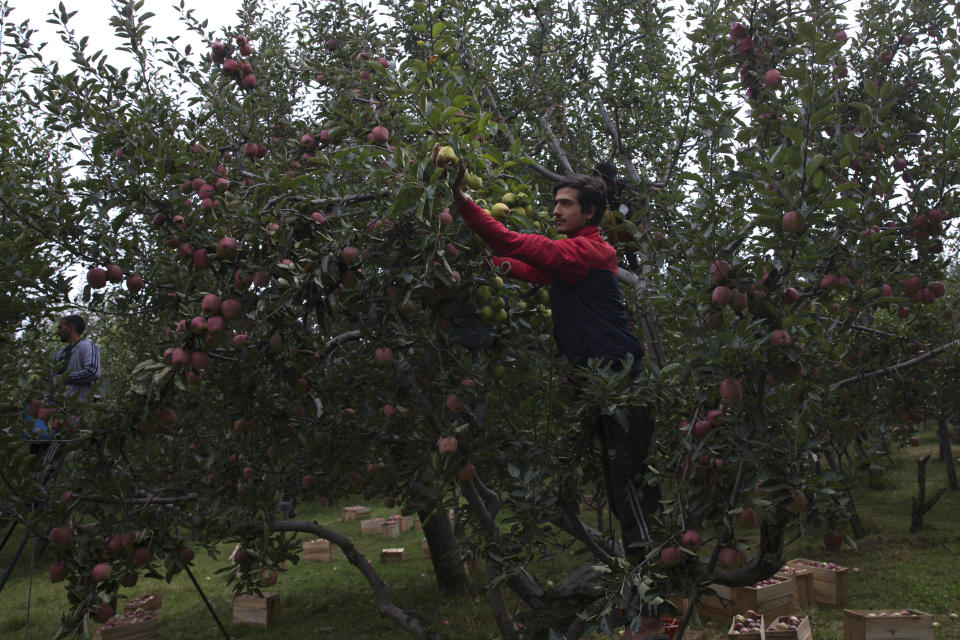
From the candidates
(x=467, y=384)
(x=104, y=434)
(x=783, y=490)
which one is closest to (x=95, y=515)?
(x=104, y=434)

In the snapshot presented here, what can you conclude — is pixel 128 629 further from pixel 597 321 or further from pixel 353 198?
pixel 597 321

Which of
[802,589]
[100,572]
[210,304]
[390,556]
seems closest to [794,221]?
[210,304]

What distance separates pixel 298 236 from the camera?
289 centimetres

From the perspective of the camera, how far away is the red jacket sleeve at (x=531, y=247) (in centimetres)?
253

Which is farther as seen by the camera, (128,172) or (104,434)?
(128,172)

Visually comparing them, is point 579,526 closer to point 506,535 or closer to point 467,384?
point 506,535

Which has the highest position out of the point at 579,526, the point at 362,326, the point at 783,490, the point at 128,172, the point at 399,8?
the point at 399,8

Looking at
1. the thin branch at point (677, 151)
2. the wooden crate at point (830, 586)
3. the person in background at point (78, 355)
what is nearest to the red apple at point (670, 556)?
the thin branch at point (677, 151)

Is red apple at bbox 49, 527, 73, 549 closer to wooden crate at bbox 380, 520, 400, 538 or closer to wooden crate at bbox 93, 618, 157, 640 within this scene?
wooden crate at bbox 93, 618, 157, 640

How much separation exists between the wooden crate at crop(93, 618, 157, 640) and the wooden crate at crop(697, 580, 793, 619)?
518cm

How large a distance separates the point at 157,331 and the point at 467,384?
4.23 metres

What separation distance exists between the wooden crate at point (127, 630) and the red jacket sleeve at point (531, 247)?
18.6ft

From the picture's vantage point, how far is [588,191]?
3.28 metres

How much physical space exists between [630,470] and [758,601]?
400 centimetres
